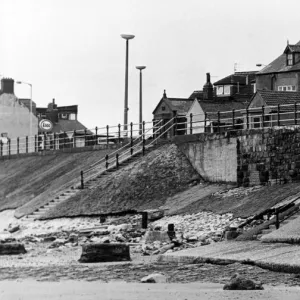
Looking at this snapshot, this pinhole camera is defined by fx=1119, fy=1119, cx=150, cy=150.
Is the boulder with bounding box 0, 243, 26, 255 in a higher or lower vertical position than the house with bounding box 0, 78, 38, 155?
lower

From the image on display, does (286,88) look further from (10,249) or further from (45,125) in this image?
(10,249)

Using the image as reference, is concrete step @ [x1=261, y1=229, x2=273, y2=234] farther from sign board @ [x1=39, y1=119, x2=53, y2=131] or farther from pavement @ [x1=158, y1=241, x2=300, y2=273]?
sign board @ [x1=39, y1=119, x2=53, y2=131]

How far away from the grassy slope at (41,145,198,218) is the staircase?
78 centimetres

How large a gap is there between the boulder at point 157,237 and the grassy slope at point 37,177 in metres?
14.6

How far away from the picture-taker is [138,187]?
4297 cm

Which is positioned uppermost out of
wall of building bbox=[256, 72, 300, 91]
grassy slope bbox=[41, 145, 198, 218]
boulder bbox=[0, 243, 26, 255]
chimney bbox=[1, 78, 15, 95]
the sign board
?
chimney bbox=[1, 78, 15, 95]

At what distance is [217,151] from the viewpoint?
140 ft

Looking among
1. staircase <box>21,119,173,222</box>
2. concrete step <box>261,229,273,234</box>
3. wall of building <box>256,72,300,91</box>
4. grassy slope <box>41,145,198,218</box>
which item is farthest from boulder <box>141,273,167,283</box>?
wall of building <box>256,72,300,91</box>

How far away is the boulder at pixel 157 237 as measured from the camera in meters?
31.0

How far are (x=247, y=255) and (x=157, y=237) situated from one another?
6.77m

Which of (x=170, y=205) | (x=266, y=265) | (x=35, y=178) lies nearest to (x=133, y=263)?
(x=266, y=265)

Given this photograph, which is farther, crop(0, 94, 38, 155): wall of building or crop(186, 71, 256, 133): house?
crop(0, 94, 38, 155): wall of building

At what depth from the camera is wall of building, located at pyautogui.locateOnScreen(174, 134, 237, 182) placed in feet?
136

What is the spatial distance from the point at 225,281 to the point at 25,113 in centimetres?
8606
